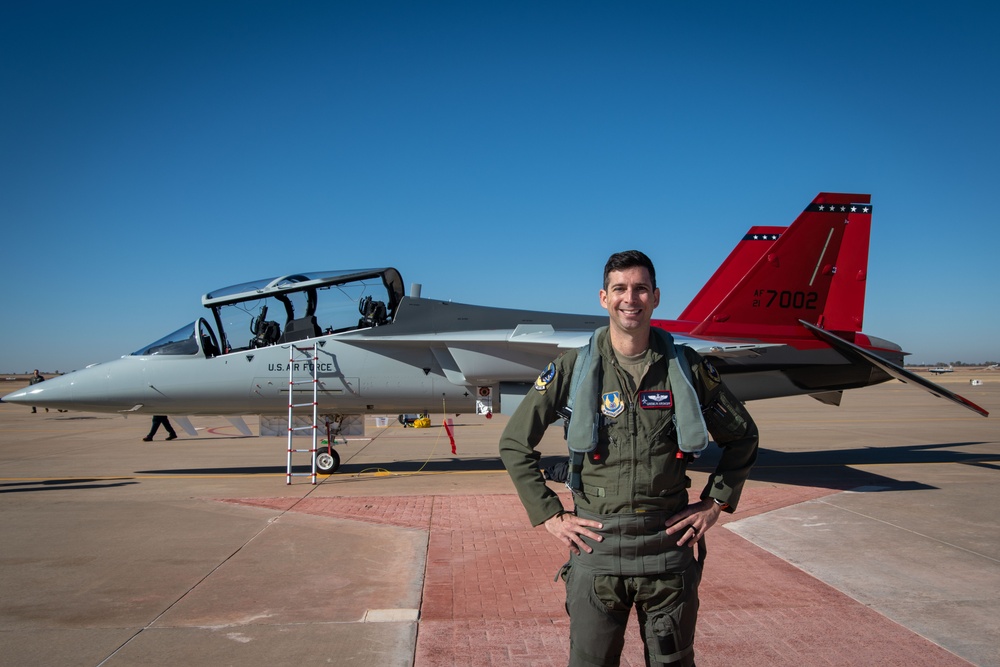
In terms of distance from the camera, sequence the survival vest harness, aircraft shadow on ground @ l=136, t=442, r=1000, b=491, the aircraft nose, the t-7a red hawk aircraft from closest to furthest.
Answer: the survival vest harness, aircraft shadow on ground @ l=136, t=442, r=1000, b=491, the aircraft nose, the t-7a red hawk aircraft

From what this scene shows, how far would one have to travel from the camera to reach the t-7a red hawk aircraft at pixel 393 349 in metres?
10.3

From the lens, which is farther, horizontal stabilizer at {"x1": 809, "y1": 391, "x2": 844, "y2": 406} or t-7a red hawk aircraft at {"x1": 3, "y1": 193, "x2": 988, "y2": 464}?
horizontal stabilizer at {"x1": 809, "y1": 391, "x2": 844, "y2": 406}

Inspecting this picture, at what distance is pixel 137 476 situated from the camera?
34.8 feet

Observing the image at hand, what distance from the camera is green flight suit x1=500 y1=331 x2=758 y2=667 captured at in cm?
245

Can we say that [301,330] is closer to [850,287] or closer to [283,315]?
[283,315]

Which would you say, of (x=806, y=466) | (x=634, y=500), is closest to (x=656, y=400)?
(x=634, y=500)

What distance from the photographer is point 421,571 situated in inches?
212

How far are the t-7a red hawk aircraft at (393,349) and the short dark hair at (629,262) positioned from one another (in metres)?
7.11

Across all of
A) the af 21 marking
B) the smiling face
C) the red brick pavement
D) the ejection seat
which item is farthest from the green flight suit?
the af 21 marking

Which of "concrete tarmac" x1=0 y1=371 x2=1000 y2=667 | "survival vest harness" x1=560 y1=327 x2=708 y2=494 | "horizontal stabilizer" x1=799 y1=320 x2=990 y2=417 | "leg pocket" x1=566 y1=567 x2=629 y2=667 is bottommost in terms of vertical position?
"concrete tarmac" x1=0 y1=371 x2=1000 y2=667

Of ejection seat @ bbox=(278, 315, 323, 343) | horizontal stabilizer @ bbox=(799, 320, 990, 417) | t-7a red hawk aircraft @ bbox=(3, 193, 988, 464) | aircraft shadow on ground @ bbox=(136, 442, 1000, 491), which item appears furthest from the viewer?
ejection seat @ bbox=(278, 315, 323, 343)

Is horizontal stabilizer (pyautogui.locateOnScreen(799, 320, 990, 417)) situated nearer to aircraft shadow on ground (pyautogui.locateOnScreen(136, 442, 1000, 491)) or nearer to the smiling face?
aircraft shadow on ground (pyautogui.locateOnScreen(136, 442, 1000, 491))

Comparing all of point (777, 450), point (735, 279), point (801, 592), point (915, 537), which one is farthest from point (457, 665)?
point (735, 279)

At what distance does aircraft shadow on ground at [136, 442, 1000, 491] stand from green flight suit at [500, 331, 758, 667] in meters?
6.92
